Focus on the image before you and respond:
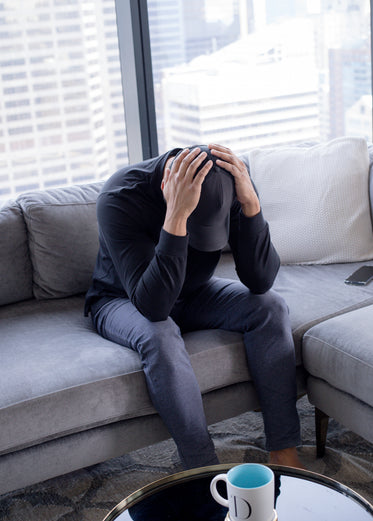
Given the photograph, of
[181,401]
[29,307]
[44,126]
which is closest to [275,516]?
[181,401]

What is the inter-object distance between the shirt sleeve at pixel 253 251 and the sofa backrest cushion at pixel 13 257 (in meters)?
0.76

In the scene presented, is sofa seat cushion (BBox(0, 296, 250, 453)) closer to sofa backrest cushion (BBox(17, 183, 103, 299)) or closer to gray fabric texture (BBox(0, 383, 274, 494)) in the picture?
gray fabric texture (BBox(0, 383, 274, 494))

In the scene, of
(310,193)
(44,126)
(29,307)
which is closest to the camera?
(29,307)

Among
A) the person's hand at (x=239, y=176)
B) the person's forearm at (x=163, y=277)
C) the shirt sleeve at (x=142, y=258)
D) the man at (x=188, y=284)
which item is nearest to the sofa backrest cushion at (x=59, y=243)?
the man at (x=188, y=284)

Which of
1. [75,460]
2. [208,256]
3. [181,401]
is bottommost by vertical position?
[75,460]

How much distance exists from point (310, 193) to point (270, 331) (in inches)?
29.1

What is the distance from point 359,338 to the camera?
5.66ft

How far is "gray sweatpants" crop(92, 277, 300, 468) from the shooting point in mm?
1645

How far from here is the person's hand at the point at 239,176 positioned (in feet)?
5.41

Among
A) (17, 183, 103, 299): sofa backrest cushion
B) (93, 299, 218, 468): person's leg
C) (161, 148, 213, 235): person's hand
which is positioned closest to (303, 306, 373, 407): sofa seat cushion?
(93, 299, 218, 468): person's leg

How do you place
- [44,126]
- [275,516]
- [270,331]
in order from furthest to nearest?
[44,126] < [270,331] < [275,516]

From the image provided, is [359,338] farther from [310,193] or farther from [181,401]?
[310,193]

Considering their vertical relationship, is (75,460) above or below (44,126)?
below

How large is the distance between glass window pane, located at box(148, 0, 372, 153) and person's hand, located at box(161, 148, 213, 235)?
144 cm
